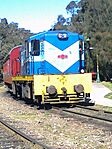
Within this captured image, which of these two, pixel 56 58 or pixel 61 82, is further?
pixel 56 58

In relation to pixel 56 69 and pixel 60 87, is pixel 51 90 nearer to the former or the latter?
pixel 60 87

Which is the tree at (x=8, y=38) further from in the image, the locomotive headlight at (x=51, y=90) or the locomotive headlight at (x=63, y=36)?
the locomotive headlight at (x=51, y=90)

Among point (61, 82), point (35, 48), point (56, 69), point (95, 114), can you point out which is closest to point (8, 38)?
point (35, 48)

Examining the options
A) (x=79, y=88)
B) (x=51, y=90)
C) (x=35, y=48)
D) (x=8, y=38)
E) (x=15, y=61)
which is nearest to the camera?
(x=51, y=90)

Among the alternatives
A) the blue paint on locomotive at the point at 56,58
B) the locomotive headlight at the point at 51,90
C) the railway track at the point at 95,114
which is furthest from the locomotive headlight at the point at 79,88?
the blue paint on locomotive at the point at 56,58

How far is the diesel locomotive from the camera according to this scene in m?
19.8

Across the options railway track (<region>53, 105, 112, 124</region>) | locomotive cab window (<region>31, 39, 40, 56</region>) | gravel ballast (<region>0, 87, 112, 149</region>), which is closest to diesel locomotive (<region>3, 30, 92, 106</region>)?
locomotive cab window (<region>31, 39, 40, 56</region>)

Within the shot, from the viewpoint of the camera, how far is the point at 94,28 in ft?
275

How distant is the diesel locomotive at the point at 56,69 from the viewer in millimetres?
19812

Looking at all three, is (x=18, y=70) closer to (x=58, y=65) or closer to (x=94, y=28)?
(x=58, y=65)

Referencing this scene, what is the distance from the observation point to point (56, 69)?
2086 centimetres

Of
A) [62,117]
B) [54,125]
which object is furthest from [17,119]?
[54,125]

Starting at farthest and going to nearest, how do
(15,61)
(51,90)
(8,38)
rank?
1. (8,38)
2. (15,61)
3. (51,90)

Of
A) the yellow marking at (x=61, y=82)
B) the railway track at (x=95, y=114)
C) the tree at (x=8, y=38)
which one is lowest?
the railway track at (x=95, y=114)
